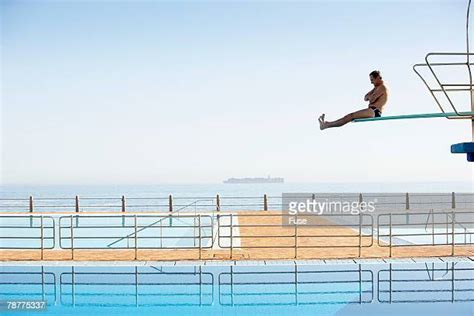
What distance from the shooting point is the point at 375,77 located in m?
4.71

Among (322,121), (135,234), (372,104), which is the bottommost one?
(135,234)

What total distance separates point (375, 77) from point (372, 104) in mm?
251

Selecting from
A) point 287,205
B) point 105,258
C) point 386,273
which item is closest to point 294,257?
point 386,273

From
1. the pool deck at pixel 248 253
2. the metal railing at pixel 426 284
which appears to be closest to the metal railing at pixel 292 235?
the pool deck at pixel 248 253

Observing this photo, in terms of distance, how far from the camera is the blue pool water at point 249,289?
5.12m

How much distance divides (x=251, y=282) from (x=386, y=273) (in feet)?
4.37

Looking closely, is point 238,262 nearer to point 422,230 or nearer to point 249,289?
point 249,289

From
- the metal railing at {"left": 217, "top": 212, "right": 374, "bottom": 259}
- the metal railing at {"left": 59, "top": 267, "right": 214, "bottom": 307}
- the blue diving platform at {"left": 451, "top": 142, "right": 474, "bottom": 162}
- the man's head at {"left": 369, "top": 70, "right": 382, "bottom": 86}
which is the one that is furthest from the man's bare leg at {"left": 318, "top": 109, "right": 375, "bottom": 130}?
the metal railing at {"left": 217, "top": 212, "right": 374, "bottom": 259}

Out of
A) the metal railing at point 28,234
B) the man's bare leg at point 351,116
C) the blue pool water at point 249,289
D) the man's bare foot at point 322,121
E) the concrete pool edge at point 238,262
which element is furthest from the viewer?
the metal railing at point 28,234

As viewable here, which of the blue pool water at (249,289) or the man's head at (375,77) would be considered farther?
the blue pool water at (249,289)

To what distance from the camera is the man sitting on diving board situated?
14.5 feet

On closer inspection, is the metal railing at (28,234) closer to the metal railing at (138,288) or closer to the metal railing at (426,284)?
the metal railing at (138,288)

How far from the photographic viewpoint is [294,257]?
6824 millimetres

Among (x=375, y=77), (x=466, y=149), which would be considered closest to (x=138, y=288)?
(x=375, y=77)
